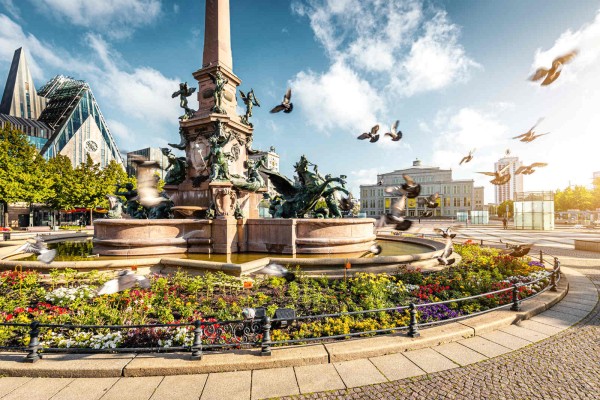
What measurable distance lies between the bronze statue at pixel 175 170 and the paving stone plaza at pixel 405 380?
13.8 m

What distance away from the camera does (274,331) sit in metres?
5.29

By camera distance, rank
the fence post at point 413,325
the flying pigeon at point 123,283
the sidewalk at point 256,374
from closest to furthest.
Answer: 1. the sidewalk at point 256,374
2. the flying pigeon at point 123,283
3. the fence post at point 413,325

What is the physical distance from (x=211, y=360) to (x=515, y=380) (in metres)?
4.87

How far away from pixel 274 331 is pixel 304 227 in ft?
26.7

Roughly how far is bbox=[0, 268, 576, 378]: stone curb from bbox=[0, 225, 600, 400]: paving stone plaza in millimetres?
90

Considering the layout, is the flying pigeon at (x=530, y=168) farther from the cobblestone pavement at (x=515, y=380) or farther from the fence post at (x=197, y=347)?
the fence post at (x=197, y=347)

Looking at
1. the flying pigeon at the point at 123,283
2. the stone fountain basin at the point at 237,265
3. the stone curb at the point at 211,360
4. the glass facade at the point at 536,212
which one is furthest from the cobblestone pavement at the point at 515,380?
the glass facade at the point at 536,212

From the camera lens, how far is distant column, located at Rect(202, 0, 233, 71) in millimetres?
18875

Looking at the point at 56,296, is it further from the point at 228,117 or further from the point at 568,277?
the point at 568,277

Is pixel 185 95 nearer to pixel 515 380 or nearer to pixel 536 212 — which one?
pixel 515 380

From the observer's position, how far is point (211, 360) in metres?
4.50

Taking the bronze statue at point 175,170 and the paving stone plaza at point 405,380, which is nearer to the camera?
the paving stone plaza at point 405,380

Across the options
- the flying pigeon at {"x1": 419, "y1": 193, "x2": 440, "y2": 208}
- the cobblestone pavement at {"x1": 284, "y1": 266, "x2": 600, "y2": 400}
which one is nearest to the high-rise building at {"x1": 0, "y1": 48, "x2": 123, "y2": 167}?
the flying pigeon at {"x1": 419, "y1": 193, "x2": 440, "y2": 208}

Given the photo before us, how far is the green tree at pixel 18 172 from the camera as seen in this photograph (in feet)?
111
